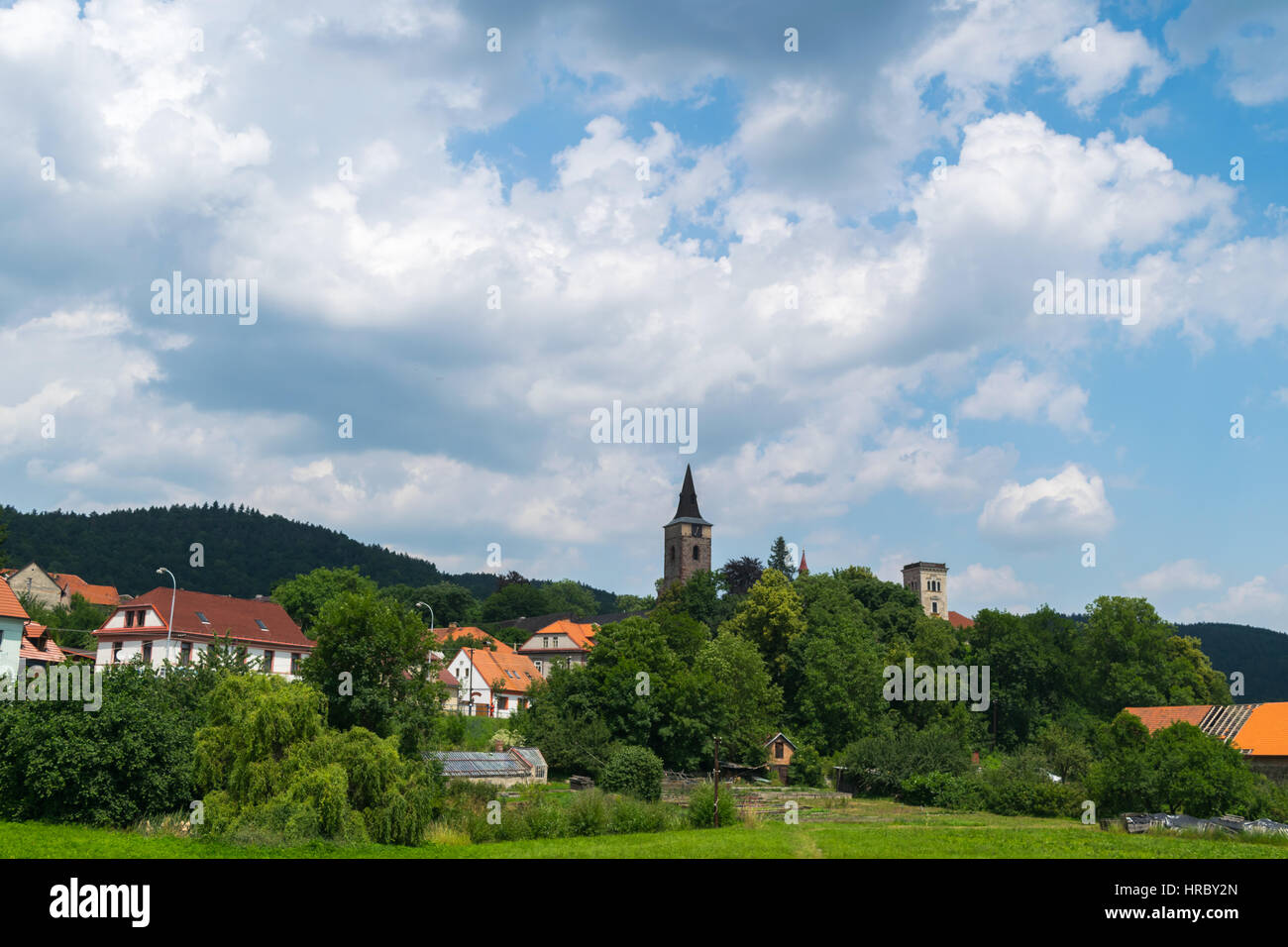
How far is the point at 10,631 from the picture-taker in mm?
44688

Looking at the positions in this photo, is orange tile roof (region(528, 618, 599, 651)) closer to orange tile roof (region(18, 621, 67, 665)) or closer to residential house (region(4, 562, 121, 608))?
residential house (region(4, 562, 121, 608))

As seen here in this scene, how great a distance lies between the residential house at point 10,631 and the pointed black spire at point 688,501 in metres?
104

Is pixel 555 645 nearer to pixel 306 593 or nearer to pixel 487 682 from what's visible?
pixel 487 682

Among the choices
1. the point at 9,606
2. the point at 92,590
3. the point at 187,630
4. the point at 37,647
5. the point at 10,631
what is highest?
the point at 9,606

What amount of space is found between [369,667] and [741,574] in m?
82.3

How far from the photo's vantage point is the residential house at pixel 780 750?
6378 cm

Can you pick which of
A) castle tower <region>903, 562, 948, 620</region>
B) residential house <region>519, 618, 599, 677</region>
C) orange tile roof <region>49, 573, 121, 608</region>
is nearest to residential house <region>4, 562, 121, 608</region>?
orange tile roof <region>49, 573, 121, 608</region>

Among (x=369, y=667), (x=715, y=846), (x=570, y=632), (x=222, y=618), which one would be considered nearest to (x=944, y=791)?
(x=715, y=846)

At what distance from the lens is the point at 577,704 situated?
5541 cm

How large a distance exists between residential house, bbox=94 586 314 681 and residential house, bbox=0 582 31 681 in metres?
15.6

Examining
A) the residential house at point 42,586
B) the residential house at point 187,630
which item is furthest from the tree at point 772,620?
the residential house at point 42,586
